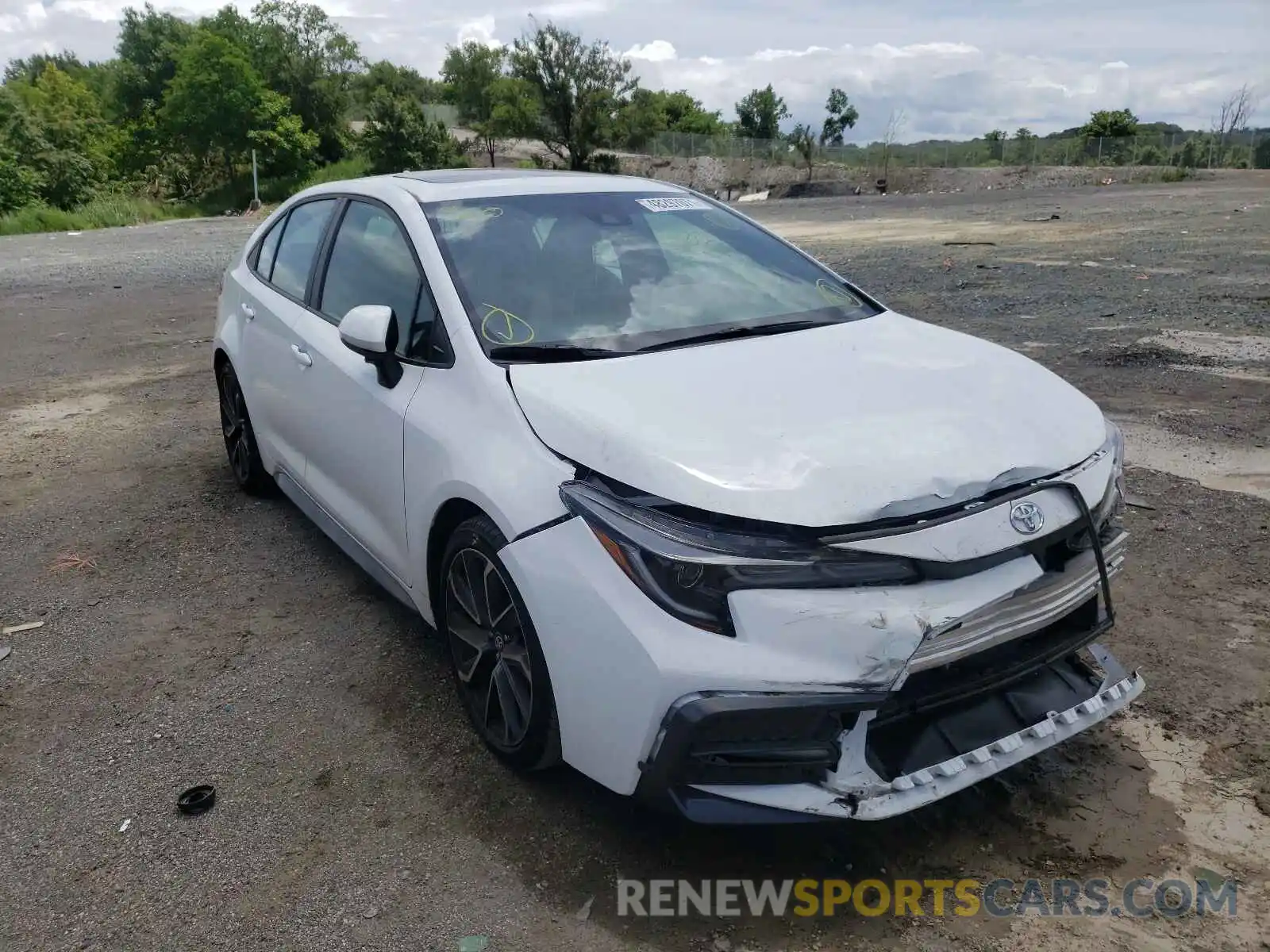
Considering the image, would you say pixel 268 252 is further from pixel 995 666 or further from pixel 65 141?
pixel 65 141

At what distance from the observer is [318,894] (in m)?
2.54

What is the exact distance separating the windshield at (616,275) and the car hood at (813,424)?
0.22 meters

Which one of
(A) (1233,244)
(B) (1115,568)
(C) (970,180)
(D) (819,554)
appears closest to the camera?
(D) (819,554)

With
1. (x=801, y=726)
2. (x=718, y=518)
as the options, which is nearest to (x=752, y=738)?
(x=801, y=726)

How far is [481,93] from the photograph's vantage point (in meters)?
73.2

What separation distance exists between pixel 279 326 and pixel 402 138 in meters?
54.3

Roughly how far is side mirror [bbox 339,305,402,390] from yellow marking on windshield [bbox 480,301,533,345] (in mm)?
325

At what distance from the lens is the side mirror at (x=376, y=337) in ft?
10.5

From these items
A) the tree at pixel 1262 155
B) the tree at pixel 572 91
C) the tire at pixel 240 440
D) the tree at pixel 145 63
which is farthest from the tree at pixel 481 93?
the tire at pixel 240 440

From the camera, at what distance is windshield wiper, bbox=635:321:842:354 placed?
123 inches

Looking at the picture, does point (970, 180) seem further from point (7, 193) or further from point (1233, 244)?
point (7, 193)

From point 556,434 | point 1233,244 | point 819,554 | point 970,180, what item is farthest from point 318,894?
point 970,180

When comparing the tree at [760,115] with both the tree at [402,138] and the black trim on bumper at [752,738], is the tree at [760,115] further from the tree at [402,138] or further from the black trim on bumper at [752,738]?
the black trim on bumper at [752,738]

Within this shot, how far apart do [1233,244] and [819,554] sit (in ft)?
46.3
